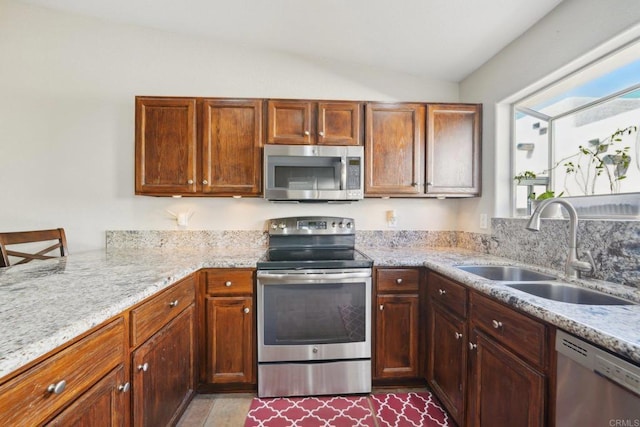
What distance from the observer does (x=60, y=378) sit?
75 cm

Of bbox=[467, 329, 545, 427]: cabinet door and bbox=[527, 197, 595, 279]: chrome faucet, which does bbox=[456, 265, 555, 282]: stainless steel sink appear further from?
bbox=[467, 329, 545, 427]: cabinet door

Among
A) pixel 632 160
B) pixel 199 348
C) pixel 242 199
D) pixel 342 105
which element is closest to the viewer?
pixel 632 160

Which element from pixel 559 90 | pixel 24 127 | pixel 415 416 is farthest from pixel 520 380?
pixel 24 127

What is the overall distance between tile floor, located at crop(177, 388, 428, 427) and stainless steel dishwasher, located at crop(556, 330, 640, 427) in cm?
122

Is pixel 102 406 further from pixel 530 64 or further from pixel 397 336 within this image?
pixel 530 64

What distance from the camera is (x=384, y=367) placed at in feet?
6.07

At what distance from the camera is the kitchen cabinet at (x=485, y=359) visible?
3.22ft

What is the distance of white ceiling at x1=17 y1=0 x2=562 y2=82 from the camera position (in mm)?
1678

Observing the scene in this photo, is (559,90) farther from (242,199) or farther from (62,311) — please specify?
(62,311)

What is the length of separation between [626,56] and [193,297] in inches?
107

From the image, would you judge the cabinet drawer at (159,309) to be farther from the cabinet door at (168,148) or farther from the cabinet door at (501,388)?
the cabinet door at (501,388)

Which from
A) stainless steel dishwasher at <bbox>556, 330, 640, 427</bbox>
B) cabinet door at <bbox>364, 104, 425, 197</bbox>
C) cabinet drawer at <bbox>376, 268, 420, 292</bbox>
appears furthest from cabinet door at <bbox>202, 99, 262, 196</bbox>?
stainless steel dishwasher at <bbox>556, 330, 640, 427</bbox>

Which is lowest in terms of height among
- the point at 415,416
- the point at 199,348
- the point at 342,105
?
the point at 415,416

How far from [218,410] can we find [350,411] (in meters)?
0.83
